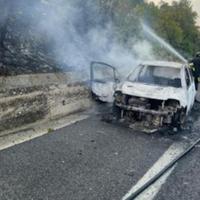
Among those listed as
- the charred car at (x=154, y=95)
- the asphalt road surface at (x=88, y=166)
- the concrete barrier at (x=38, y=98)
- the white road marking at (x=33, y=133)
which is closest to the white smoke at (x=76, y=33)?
the concrete barrier at (x=38, y=98)

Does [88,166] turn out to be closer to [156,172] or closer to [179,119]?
[156,172]

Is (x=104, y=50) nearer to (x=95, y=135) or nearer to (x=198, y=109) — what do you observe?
(x=198, y=109)

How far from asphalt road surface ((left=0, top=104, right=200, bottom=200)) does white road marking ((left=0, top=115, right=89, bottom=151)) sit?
0.67ft

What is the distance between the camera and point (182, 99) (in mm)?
8531

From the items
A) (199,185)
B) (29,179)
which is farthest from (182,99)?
(29,179)

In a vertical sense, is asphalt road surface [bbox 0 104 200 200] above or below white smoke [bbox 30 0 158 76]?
below

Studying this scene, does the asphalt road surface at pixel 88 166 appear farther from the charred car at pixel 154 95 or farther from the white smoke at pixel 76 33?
the white smoke at pixel 76 33

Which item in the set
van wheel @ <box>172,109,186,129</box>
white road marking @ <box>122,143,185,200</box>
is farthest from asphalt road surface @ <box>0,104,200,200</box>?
van wheel @ <box>172,109,186,129</box>

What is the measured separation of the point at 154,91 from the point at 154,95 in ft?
0.67

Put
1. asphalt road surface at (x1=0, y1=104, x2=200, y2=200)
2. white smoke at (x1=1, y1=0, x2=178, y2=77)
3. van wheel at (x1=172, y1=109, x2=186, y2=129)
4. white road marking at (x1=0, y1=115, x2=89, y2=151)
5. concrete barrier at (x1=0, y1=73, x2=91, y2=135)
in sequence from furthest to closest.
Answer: white smoke at (x1=1, y1=0, x2=178, y2=77) → van wheel at (x1=172, y1=109, x2=186, y2=129) → concrete barrier at (x1=0, y1=73, x2=91, y2=135) → white road marking at (x1=0, y1=115, x2=89, y2=151) → asphalt road surface at (x1=0, y1=104, x2=200, y2=200)

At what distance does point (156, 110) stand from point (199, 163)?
2159 millimetres

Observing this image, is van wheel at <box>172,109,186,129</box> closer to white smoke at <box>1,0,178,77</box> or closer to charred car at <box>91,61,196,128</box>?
charred car at <box>91,61,196,128</box>

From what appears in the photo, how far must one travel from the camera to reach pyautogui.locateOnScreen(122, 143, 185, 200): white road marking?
5.03 meters

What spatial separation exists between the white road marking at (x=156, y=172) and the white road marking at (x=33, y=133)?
8.24 feet
